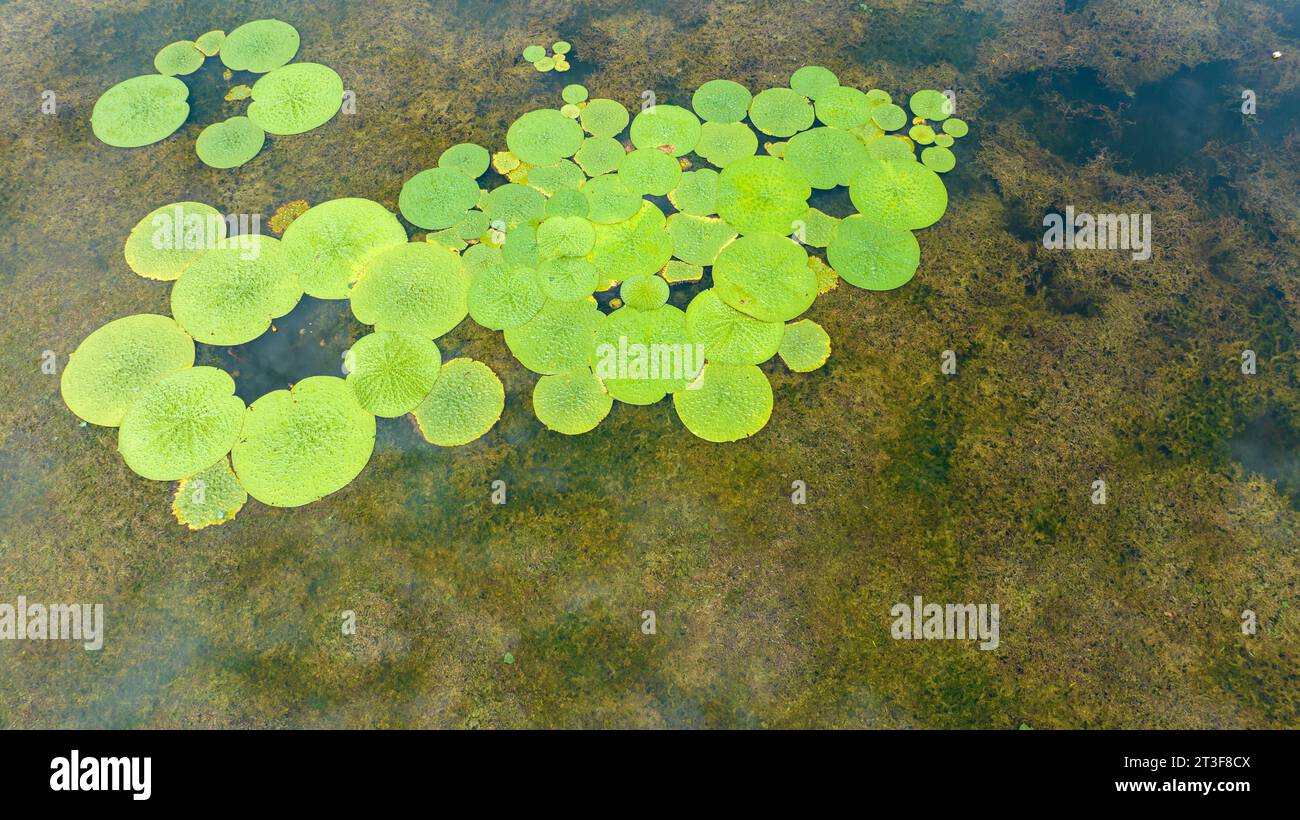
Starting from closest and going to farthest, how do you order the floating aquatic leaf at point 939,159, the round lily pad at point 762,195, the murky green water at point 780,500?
1. the murky green water at point 780,500
2. the round lily pad at point 762,195
3. the floating aquatic leaf at point 939,159

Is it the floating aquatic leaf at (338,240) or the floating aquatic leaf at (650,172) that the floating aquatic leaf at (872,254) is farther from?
the floating aquatic leaf at (338,240)

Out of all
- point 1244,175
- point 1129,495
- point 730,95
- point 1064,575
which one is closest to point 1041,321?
point 1129,495

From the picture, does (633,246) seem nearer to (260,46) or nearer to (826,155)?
(826,155)

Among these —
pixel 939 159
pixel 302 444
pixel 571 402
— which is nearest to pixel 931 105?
pixel 939 159

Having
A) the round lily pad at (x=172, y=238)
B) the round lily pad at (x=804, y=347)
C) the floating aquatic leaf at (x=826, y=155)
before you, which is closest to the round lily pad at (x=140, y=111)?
the round lily pad at (x=172, y=238)

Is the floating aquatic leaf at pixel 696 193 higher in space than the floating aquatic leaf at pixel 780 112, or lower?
lower

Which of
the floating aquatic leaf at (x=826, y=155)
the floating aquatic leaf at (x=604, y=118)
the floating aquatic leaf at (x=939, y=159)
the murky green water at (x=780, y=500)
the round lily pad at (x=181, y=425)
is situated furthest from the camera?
the floating aquatic leaf at (x=604, y=118)
